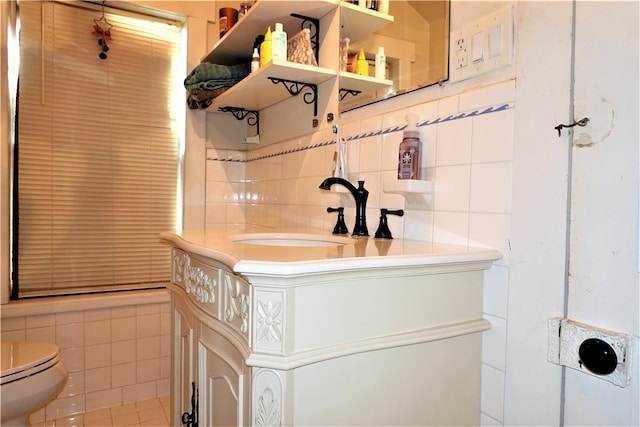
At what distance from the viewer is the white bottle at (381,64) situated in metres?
1.34

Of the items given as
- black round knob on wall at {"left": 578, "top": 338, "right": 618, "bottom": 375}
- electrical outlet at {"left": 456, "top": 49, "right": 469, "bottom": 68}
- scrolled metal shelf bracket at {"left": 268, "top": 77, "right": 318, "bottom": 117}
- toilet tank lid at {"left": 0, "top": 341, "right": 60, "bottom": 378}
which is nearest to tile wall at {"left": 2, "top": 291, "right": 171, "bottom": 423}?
toilet tank lid at {"left": 0, "top": 341, "right": 60, "bottom": 378}

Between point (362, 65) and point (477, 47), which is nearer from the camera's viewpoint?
point (477, 47)

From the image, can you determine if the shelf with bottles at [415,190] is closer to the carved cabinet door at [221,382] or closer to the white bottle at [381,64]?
the white bottle at [381,64]

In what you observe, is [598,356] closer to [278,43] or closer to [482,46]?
[482,46]

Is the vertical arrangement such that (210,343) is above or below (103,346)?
above

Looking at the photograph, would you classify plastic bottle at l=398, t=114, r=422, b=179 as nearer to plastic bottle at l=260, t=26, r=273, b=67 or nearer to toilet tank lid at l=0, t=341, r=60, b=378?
plastic bottle at l=260, t=26, r=273, b=67

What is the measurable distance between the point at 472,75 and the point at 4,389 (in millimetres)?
1670

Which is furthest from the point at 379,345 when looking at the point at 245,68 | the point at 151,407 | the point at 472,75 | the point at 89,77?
the point at 89,77

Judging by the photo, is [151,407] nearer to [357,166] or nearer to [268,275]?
[357,166]

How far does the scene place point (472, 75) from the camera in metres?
1.02

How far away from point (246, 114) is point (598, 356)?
1.93m

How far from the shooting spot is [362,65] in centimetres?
144

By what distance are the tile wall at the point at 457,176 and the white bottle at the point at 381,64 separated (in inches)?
5.6

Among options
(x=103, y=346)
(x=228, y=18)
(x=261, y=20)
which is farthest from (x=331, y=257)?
(x=103, y=346)
